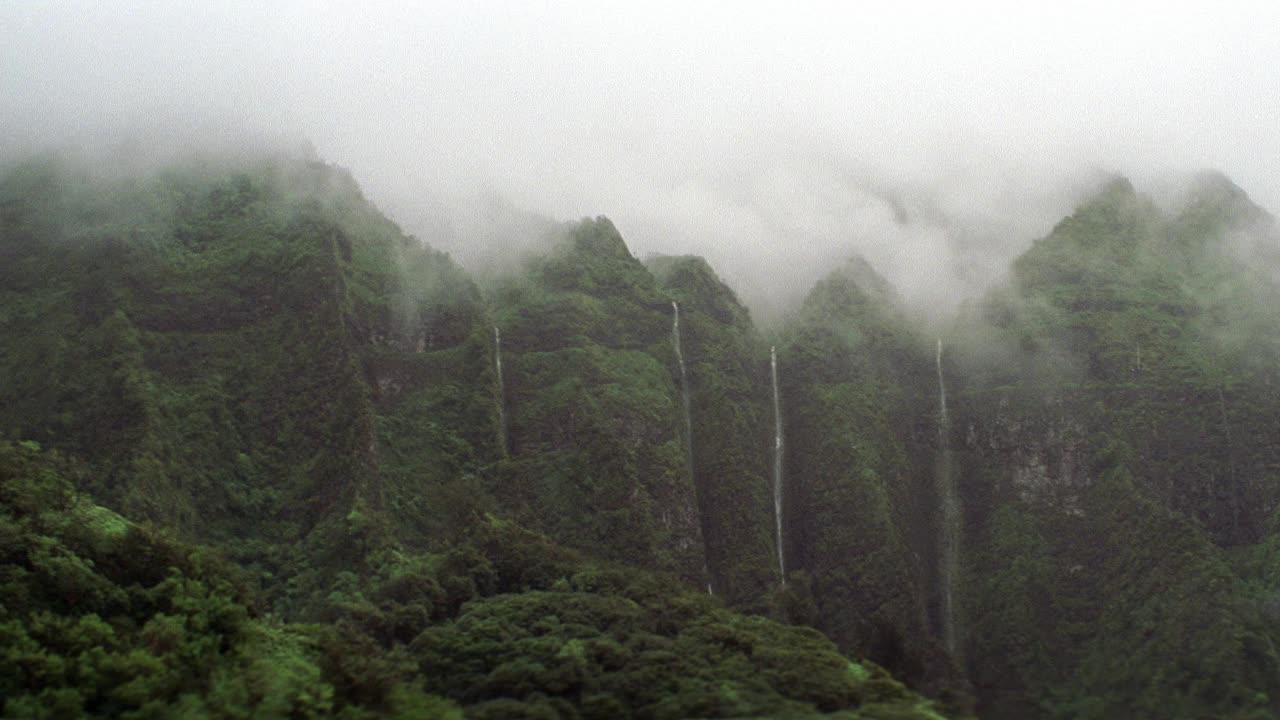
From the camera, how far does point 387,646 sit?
1630 inches

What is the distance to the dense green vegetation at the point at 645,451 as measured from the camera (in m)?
40.9

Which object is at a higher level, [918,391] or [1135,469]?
[918,391]

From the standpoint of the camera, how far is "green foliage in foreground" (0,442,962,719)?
959 inches

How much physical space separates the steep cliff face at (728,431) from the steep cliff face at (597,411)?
2.09m

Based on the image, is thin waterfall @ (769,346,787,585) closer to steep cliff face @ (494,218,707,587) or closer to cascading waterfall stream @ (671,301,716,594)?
cascading waterfall stream @ (671,301,716,594)

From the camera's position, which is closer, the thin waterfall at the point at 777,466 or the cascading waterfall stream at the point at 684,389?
the thin waterfall at the point at 777,466

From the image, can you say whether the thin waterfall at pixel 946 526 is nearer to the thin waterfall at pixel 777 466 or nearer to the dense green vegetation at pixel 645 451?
the dense green vegetation at pixel 645 451

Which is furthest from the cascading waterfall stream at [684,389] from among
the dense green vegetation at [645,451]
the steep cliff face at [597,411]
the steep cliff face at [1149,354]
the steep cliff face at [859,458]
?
the steep cliff face at [1149,354]

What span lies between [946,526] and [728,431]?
60.3 feet

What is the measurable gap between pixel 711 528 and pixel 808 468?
38.1ft

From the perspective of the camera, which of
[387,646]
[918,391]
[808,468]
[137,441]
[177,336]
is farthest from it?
[918,391]

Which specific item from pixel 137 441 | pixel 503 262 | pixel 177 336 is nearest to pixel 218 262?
pixel 177 336

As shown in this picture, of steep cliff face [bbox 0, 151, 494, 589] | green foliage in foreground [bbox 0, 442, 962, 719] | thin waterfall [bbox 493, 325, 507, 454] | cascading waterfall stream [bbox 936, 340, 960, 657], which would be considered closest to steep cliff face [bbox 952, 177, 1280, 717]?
cascading waterfall stream [bbox 936, 340, 960, 657]

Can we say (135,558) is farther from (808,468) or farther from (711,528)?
(808,468)
